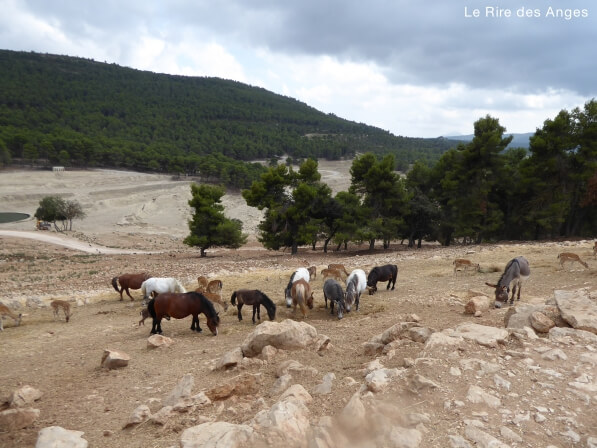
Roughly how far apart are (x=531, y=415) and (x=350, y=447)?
233 cm

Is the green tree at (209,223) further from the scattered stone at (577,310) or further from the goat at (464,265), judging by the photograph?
the scattered stone at (577,310)

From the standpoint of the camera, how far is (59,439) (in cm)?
498

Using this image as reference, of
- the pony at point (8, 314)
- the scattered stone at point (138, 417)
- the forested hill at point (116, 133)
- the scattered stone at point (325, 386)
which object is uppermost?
the forested hill at point (116, 133)

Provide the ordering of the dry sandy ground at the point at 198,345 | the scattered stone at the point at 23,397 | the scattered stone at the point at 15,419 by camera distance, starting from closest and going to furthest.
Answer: the dry sandy ground at the point at 198,345 → the scattered stone at the point at 15,419 → the scattered stone at the point at 23,397

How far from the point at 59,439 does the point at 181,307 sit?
217 inches

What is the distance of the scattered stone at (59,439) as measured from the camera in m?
4.88

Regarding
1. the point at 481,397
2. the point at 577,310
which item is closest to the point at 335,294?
the point at 577,310

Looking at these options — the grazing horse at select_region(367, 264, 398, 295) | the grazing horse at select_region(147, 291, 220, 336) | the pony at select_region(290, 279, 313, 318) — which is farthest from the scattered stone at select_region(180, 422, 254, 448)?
the grazing horse at select_region(367, 264, 398, 295)

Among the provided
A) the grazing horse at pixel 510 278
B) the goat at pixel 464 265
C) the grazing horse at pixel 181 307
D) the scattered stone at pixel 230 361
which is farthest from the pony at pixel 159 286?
the goat at pixel 464 265

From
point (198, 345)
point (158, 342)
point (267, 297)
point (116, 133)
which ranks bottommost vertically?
point (198, 345)

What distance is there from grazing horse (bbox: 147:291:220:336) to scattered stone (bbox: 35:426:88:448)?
5.21m

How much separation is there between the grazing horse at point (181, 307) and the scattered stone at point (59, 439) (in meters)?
5.21

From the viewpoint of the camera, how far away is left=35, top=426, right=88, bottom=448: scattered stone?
488cm

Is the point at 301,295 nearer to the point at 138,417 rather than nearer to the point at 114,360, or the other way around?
the point at 114,360
